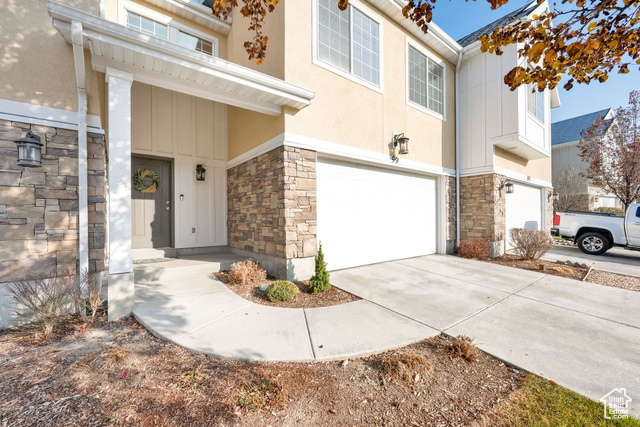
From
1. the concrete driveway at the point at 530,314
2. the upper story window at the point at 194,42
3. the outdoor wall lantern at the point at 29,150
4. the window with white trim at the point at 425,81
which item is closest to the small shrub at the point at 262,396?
the concrete driveway at the point at 530,314

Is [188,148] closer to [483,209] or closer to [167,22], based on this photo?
[167,22]

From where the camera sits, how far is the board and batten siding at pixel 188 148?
6.31 meters

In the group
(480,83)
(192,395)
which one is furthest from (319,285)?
(480,83)

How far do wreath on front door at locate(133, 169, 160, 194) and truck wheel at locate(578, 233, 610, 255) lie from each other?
13288 mm

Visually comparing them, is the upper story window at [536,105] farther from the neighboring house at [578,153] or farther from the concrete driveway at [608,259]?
the neighboring house at [578,153]

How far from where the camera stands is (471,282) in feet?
17.7

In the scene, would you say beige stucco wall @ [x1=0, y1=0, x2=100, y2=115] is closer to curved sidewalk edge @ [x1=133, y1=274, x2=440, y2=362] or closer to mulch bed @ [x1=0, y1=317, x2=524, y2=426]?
curved sidewalk edge @ [x1=133, y1=274, x2=440, y2=362]

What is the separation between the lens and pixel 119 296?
3.63 metres

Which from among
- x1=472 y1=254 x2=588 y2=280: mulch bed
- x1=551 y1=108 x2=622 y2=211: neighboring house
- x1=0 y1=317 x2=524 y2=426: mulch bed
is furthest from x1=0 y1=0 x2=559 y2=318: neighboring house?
x1=551 y1=108 x2=622 y2=211: neighboring house

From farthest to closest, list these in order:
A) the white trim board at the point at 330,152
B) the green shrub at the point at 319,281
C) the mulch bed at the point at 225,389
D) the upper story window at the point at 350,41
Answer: the upper story window at the point at 350,41 → the white trim board at the point at 330,152 → the green shrub at the point at 319,281 → the mulch bed at the point at 225,389

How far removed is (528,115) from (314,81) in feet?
23.1

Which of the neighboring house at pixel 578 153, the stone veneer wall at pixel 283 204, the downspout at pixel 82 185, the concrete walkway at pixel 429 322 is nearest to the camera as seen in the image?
the concrete walkway at pixel 429 322

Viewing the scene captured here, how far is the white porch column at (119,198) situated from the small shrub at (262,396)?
8.23 ft

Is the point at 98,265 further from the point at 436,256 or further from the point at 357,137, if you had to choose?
the point at 436,256
